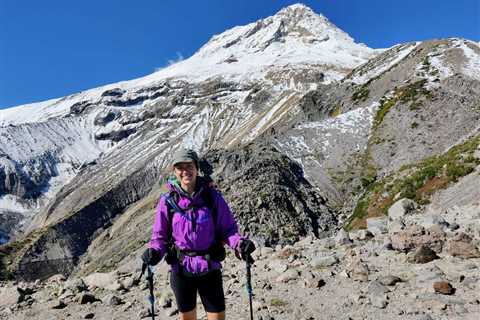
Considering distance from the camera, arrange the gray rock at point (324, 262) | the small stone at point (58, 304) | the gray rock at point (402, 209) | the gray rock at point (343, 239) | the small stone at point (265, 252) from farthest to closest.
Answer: the gray rock at point (402, 209) < the small stone at point (265, 252) < the gray rock at point (343, 239) < the gray rock at point (324, 262) < the small stone at point (58, 304)

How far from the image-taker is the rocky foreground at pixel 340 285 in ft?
31.2

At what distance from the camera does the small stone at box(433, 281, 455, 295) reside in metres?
9.36

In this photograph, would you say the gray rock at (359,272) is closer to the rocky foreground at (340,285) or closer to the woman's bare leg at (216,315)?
the rocky foreground at (340,285)

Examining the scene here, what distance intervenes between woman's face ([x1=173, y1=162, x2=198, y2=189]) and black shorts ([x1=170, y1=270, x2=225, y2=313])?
1.29 metres

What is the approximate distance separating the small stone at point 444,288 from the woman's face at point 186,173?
6.11 metres

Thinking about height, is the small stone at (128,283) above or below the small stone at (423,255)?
above

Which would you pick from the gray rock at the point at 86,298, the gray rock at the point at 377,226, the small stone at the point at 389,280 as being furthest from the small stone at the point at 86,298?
the gray rock at the point at 377,226

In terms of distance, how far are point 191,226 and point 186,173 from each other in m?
0.73

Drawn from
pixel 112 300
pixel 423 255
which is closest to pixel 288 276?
pixel 423 255

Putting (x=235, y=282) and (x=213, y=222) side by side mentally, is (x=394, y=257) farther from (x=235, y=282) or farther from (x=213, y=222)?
(x=213, y=222)

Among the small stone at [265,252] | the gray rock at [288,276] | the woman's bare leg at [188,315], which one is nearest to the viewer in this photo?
the woman's bare leg at [188,315]

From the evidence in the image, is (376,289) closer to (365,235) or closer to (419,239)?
(419,239)

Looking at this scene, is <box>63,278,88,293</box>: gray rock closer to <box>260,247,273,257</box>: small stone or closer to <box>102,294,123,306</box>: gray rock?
<box>102,294,123,306</box>: gray rock

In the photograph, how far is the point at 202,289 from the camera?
6504mm
